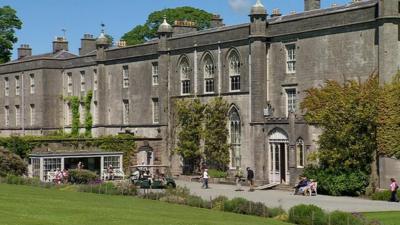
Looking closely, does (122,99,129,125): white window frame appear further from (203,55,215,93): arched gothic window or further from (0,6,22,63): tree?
(0,6,22,63): tree

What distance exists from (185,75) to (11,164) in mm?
13629

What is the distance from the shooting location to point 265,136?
51.8 metres

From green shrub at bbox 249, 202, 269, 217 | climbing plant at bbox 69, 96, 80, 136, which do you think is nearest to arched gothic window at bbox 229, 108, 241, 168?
green shrub at bbox 249, 202, 269, 217

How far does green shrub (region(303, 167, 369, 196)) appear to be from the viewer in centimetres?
4400

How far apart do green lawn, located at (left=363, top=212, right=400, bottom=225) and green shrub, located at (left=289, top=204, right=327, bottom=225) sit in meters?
2.25

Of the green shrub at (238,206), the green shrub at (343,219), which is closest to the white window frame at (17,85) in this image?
the green shrub at (238,206)

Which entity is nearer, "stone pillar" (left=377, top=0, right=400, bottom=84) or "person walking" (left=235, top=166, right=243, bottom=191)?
"stone pillar" (left=377, top=0, right=400, bottom=84)

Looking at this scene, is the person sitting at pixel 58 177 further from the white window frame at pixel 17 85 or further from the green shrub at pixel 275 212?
the white window frame at pixel 17 85

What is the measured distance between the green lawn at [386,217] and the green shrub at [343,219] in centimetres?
185

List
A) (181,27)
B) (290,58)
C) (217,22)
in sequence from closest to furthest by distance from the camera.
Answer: (290,58)
(217,22)
(181,27)

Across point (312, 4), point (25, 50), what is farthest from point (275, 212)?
point (25, 50)

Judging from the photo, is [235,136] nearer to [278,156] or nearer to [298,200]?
[278,156]

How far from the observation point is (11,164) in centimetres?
5462

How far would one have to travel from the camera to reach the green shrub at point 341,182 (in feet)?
144
